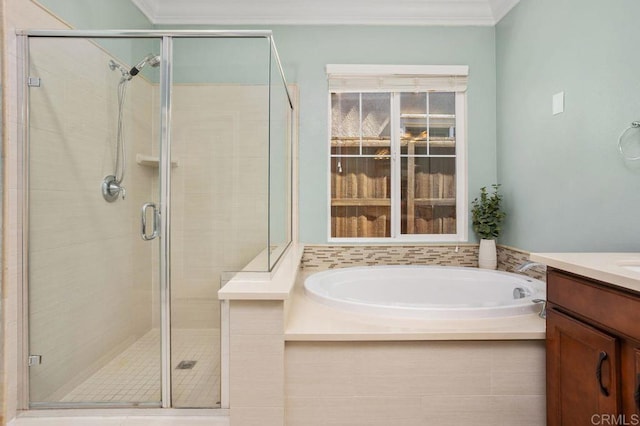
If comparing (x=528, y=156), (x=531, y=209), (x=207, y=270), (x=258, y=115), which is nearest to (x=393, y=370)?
(x=207, y=270)

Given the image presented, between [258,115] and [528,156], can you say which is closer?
[258,115]

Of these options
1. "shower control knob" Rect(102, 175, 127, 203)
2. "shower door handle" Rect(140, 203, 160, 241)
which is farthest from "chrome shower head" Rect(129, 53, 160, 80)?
"shower door handle" Rect(140, 203, 160, 241)

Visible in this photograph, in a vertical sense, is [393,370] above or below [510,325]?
below

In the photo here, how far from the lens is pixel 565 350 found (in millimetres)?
1316

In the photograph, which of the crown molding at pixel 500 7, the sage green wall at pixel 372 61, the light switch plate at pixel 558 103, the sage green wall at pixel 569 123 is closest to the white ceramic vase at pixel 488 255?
the sage green wall at pixel 569 123

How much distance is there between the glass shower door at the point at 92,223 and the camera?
1.68 metres

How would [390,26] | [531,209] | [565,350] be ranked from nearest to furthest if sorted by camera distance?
1. [565,350]
2. [531,209]
3. [390,26]

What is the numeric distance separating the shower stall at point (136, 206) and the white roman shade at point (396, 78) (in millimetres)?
1188

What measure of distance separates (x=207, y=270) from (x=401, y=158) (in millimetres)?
1851

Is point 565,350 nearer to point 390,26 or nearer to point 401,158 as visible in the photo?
point 401,158

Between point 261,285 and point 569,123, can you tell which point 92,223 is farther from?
point 569,123

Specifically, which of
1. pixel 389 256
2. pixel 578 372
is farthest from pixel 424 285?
pixel 578 372

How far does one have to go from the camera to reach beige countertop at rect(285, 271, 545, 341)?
1.48 m

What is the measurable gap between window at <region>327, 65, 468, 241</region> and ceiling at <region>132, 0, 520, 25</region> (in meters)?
0.57
